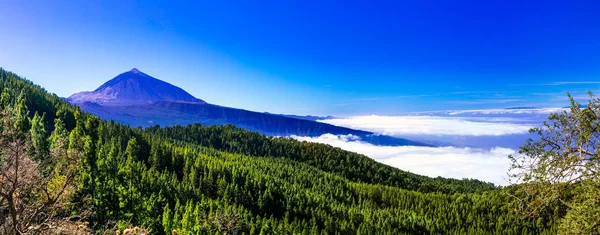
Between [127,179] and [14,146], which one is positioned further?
[127,179]

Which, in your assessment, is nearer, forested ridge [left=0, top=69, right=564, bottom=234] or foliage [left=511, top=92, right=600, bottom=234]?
foliage [left=511, top=92, right=600, bottom=234]

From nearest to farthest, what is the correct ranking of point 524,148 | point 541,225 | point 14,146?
point 524,148 → point 14,146 → point 541,225

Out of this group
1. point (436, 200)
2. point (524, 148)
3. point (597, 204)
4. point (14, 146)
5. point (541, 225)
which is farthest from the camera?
point (436, 200)

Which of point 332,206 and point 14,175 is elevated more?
point 14,175

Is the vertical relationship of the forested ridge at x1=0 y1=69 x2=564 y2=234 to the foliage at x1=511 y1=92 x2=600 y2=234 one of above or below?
below

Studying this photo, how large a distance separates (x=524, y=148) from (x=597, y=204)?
3849mm

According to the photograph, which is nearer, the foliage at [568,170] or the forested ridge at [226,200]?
the foliage at [568,170]

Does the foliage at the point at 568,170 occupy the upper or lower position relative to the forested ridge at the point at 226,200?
upper

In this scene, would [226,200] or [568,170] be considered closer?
[568,170]

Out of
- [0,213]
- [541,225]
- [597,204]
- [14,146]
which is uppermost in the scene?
[597,204]

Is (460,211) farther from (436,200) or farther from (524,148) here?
(524,148)

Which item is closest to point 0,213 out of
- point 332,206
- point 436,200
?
point 332,206

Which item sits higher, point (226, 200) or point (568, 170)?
point (568, 170)

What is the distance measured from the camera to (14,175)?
69.3ft
